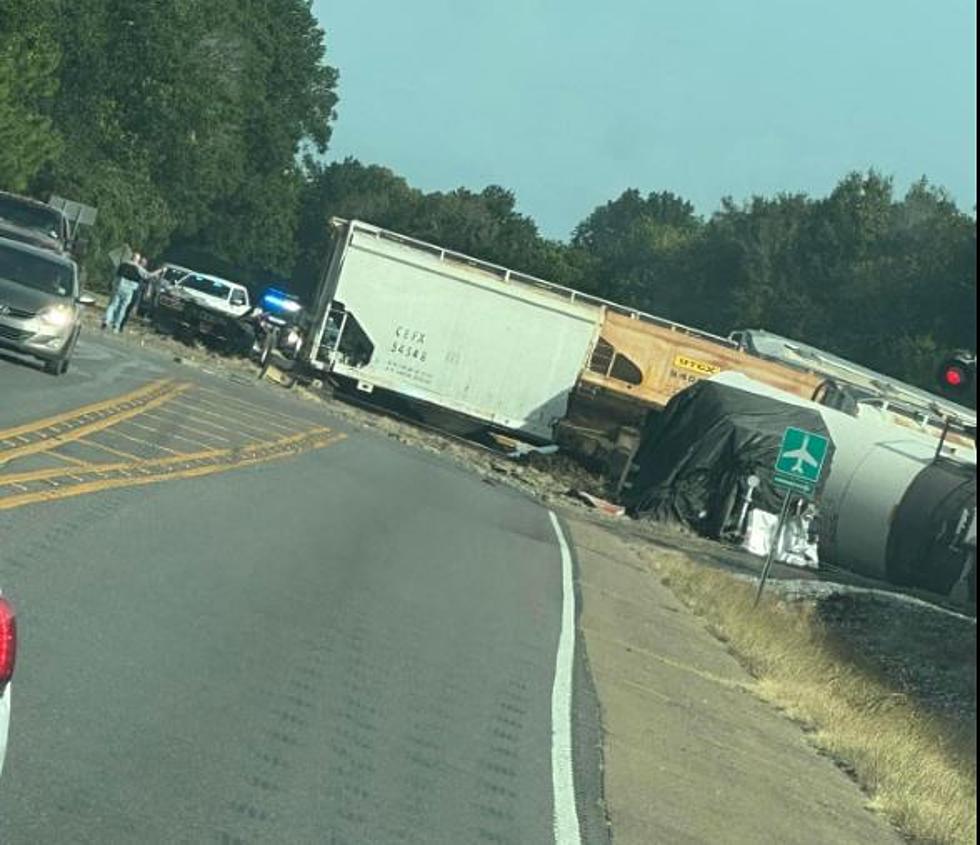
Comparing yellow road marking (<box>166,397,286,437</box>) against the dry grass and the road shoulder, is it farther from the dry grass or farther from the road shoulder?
the road shoulder

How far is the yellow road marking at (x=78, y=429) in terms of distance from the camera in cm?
1898

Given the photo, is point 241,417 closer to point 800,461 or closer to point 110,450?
point 800,461

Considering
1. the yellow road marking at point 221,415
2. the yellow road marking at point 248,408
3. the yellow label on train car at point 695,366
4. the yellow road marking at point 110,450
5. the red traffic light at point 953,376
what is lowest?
the yellow road marking at point 110,450

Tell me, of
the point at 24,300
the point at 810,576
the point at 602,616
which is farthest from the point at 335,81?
the point at 602,616

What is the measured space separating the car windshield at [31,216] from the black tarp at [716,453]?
45.4ft

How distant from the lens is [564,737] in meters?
12.5

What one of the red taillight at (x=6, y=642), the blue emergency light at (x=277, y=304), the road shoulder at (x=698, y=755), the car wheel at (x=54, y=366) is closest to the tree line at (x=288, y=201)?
the blue emergency light at (x=277, y=304)

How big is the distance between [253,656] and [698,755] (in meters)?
3.27

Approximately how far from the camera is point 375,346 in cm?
4619

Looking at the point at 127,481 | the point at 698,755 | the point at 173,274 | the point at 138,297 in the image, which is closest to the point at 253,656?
the point at 698,755

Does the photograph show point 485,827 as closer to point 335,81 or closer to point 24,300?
point 24,300

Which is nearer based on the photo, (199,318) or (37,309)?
(37,309)

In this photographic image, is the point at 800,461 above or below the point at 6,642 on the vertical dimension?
above

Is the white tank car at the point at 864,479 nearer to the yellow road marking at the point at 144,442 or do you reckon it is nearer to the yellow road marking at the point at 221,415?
the yellow road marking at the point at 221,415
